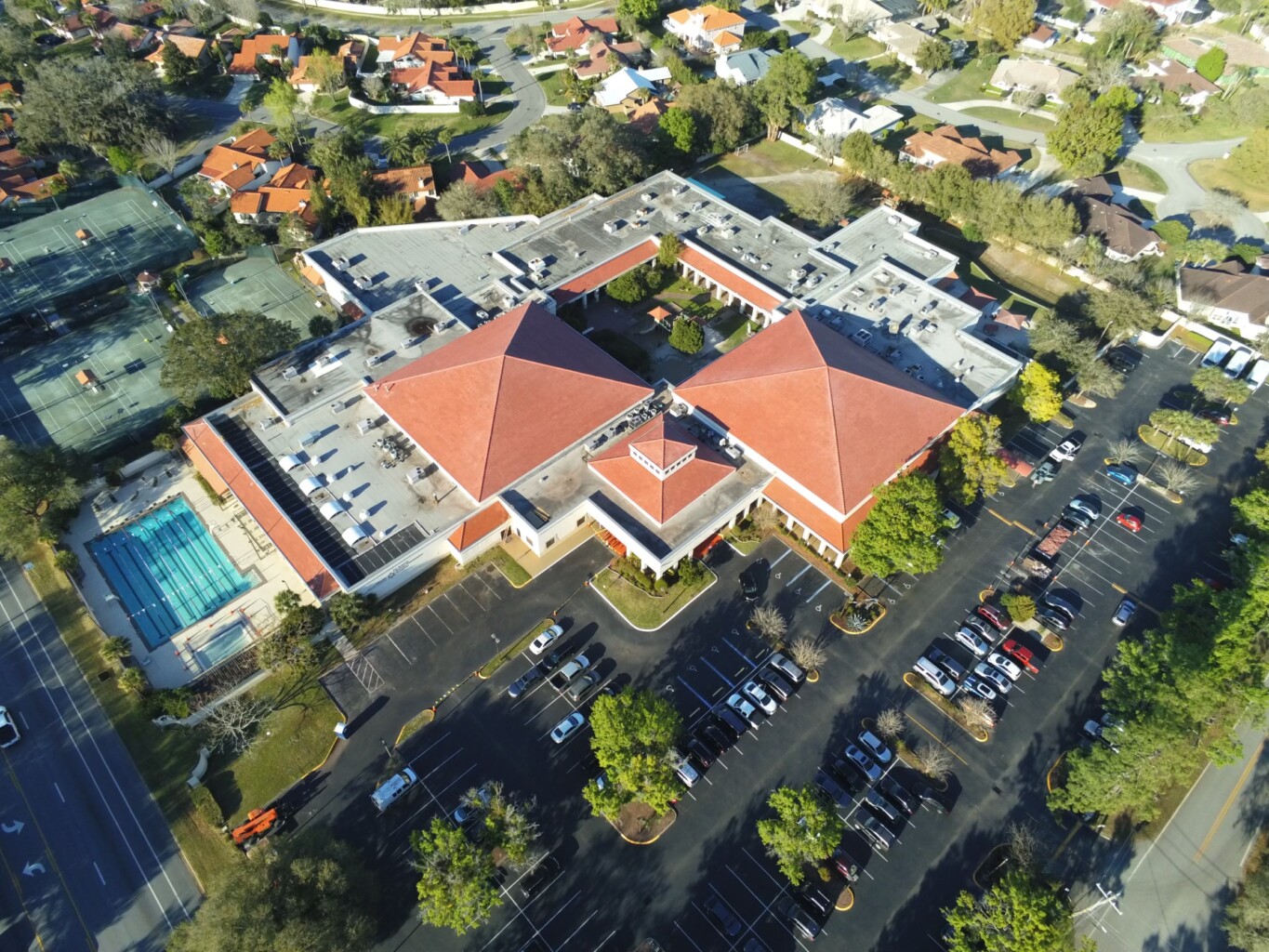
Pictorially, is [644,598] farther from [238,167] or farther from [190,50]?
[190,50]

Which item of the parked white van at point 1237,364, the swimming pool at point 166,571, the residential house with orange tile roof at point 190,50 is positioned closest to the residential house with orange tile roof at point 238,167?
the residential house with orange tile roof at point 190,50

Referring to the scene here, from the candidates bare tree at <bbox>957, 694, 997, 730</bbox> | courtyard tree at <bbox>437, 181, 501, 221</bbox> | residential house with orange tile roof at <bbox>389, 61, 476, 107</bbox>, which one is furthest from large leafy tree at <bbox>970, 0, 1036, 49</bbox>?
bare tree at <bbox>957, 694, 997, 730</bbox>

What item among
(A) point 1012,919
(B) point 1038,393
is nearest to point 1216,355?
(B) point 1038,393

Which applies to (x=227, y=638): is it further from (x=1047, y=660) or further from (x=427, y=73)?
(x=427, y=73)

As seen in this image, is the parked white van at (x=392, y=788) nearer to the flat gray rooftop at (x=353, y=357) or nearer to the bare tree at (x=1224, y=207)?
the flat gray rooftop at (x=353, y=357)

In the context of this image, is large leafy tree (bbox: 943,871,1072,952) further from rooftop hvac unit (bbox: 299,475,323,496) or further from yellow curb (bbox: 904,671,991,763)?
rooftop hvac unit (bbox: 299,475,323,496)

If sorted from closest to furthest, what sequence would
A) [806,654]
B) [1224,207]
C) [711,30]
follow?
[806,654] < [1224,207] < [711,30]
